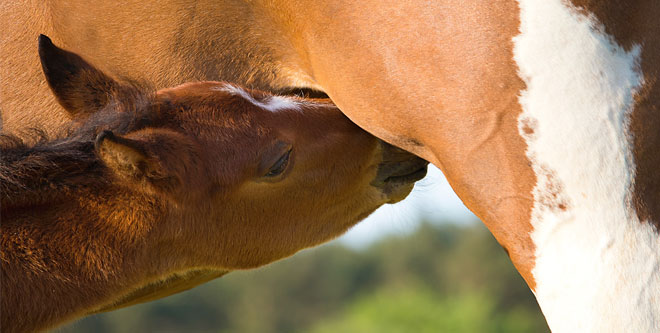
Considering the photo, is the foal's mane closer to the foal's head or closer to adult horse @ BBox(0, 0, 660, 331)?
the foal's head

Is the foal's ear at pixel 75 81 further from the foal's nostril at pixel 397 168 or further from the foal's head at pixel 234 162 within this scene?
the foal's nostril at pixel 397 168

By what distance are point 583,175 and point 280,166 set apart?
1340 millimetres

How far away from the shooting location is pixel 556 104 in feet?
7.04

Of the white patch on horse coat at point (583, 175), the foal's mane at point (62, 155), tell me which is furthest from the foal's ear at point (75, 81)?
the white patch on horse coat at point (583, 175)

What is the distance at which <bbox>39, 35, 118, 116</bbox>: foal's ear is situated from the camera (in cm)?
298

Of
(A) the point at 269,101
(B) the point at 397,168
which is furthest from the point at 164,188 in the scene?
(B) the point at 397,168

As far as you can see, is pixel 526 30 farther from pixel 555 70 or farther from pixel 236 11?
pixel 236 11

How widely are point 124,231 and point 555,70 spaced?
5.40 feet

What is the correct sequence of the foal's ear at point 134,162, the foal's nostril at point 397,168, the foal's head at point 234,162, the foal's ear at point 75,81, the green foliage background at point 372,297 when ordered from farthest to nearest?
the green foliage background at point 372,297
the foal's nostril at point 397,168
the foal's ear at point 75,81
the foal's head at point 234,162
the foal's ear at point 134,162

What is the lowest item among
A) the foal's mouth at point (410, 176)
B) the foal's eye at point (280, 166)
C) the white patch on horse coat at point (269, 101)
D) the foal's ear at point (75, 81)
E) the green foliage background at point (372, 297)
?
the green foliage background at point (372, 297)

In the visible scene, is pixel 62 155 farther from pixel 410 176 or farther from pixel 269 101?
pixel 410 176

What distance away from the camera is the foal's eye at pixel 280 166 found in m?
3.06

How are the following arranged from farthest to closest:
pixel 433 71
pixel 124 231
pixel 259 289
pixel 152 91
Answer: pixel 259 289 < pixel 152 91 < pixel 124 231 < pixel 433 71

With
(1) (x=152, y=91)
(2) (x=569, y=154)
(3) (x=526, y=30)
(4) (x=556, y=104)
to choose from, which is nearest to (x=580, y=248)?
(2) (x=569, y=154)
